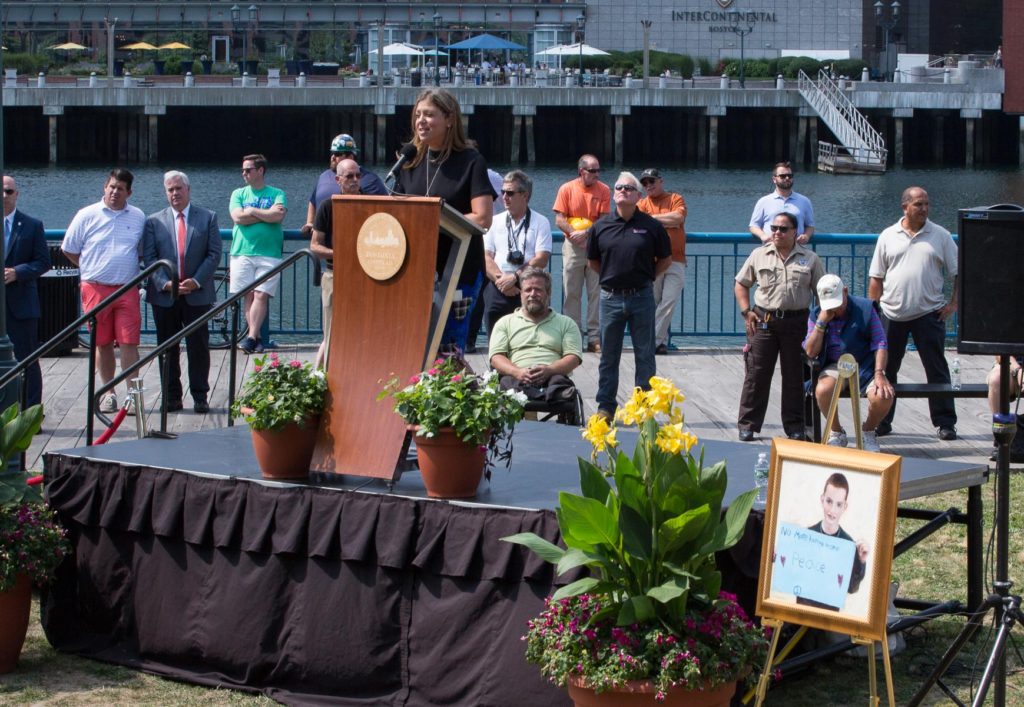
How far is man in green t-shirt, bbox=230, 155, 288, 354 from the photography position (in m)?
13.0

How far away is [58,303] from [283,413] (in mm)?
8019

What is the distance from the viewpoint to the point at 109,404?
11148 mm

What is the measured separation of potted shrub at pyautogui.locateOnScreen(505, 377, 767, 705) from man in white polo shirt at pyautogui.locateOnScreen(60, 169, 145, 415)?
662cm

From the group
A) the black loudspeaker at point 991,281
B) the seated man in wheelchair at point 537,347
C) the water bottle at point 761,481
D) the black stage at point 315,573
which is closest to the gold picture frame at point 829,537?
the black stage at point 315,573

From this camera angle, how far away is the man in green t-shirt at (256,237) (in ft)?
42.8

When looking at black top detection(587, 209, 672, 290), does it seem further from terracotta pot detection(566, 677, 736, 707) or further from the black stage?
terracotta pot detection(566, 677, 736, 707)

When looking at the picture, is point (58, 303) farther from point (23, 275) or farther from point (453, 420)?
point (453, 420)

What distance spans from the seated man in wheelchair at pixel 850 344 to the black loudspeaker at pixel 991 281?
394cm

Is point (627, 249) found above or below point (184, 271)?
above

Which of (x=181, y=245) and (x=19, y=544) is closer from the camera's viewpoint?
(x=19, y=544)

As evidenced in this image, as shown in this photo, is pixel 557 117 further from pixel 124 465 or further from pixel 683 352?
pixel 124 465

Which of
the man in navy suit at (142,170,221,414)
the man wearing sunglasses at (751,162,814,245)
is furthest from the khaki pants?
the man in navy suit at (142,170,221,414)

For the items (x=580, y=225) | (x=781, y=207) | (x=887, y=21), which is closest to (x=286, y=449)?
(x=580, y=225)

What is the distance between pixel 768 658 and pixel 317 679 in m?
1.95
